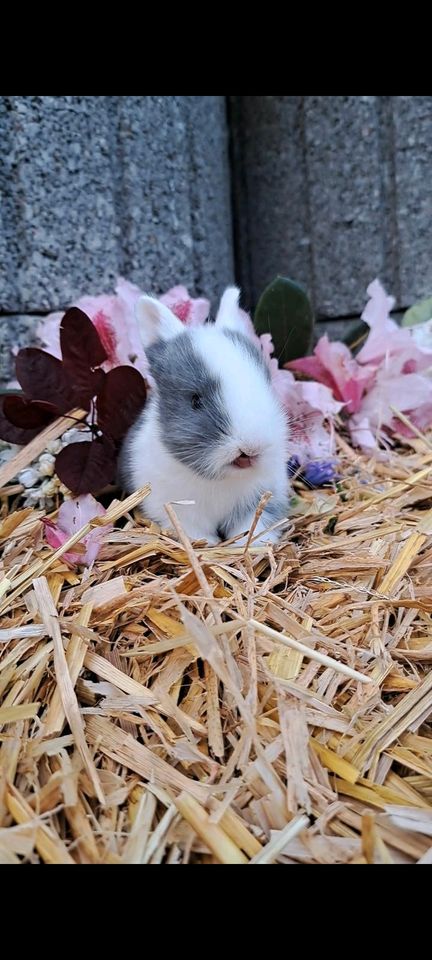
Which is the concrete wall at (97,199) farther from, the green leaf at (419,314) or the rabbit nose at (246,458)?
the rabbit nose at (246,458)

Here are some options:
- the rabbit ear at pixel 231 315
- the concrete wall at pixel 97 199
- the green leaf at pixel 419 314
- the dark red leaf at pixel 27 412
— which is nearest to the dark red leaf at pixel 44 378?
the dark red leaf at pixel 27 412

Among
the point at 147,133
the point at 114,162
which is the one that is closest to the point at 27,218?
the point at 114,162

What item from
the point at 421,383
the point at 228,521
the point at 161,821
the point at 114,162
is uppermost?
the point at 114,162

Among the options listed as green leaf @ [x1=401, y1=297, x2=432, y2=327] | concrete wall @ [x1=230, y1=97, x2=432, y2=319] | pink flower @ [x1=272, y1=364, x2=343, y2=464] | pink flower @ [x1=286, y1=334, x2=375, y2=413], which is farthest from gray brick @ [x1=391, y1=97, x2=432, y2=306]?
pink flower @ [x1=272, y1=364, x2=343, y2=464]

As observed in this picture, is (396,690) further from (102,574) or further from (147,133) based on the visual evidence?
(147,133)

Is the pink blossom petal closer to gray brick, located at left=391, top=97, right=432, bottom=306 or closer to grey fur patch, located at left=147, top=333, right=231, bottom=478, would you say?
grey fur patch, located at left=147, top=333, right=231, bottom=478

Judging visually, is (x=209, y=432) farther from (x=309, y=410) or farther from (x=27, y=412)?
(x=309, y=410)
